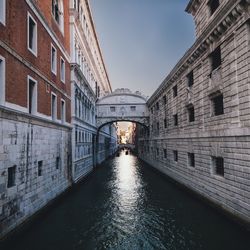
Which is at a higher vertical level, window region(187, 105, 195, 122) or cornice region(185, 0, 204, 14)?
cornice region(185, 0, 204, 14)

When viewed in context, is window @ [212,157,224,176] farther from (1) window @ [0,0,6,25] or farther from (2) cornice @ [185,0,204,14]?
(1) window @ [0,0,6,25]

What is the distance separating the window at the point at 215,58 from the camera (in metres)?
11.1

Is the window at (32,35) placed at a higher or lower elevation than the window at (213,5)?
lower

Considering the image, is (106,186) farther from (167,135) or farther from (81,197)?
(167,135)

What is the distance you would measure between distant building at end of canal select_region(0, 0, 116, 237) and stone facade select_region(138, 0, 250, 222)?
313 inches

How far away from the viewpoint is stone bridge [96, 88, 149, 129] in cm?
3106

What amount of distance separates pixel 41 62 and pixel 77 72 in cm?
756

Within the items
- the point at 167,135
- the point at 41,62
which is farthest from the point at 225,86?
the point at 167,135

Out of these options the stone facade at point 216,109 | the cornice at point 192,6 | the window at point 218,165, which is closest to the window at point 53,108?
the stone facade at point 216,109

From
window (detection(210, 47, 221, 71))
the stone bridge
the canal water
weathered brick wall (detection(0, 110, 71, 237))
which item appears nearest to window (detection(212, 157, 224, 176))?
the canal water

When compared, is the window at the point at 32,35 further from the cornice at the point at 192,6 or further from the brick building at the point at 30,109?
the cornice at the point at 192,6

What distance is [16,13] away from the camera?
8.38 metres

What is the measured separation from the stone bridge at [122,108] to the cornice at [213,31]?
14537 mm

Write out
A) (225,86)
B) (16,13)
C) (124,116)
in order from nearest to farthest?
(16,13)
(225,86)
(124,116)
